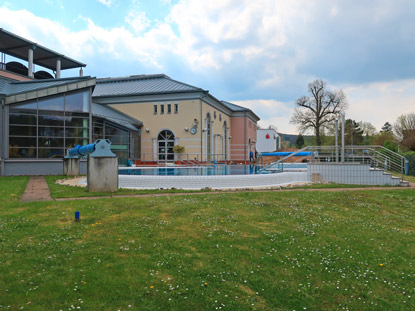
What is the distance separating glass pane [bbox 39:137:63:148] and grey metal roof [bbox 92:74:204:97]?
42.2ft

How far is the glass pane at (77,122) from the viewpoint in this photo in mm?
23594

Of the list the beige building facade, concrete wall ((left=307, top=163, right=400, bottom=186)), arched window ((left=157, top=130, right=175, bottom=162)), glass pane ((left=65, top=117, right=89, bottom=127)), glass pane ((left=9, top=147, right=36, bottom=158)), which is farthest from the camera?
arched window ((left=157, top=130, right=175, bottom=162))

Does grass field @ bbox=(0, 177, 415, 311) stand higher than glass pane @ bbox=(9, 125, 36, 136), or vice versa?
glass pane @ bbox=(9, 125, 36, 136)

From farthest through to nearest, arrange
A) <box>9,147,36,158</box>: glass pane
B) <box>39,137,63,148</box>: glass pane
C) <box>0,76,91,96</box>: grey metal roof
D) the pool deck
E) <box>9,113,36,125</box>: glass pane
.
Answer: <box>0,76,91,96</box>: grey metal roof < <box>39,137,63,148</box>: glass pane < <box>9,113,36,125</box>: glass pane < <box>9,147,36,158</box>: glass pane < the pool deck

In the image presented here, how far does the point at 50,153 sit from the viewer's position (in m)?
22.7

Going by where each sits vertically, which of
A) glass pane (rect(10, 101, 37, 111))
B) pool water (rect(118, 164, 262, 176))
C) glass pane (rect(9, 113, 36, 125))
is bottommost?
pool water (rect(118, 164, 262, 176))

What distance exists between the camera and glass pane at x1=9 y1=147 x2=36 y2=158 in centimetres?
2153

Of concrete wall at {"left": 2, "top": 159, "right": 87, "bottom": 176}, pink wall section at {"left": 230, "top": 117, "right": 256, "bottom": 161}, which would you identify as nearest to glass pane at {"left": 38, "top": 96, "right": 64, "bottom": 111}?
concrete wall at {"left": 2, "top": 159, "right": 87, "bottom": 176}

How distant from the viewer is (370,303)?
462 cm

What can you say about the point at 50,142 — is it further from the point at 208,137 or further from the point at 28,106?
the point at 208,137

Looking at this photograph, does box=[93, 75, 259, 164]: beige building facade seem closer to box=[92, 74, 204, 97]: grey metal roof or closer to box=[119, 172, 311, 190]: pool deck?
box=[92, 74, 204, 97]: grey metal roof

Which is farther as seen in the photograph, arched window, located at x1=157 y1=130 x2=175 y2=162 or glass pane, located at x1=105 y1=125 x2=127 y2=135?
arched window, located at x1=157 y1=130 x2=175 y2=162

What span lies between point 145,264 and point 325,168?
1459cm

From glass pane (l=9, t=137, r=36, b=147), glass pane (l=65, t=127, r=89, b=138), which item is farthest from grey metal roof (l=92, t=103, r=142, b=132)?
glass pane (l=9, t=137, r=36, b=147)
